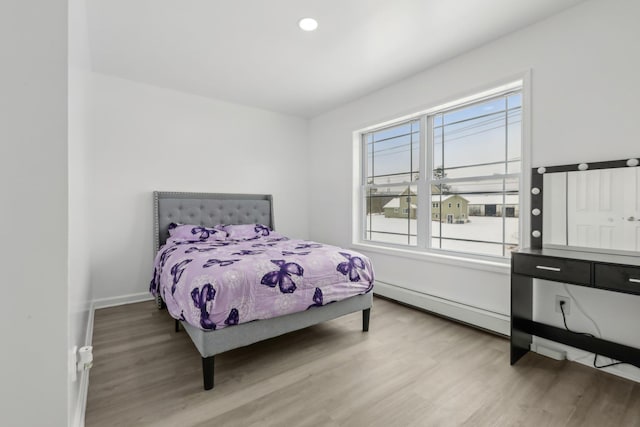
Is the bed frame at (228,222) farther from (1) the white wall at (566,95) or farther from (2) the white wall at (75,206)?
(1) the white wall at (566,95)

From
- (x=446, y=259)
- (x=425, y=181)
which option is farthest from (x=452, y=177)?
(x=446, y=259)

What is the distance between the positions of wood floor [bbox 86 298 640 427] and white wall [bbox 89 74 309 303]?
1012 mm

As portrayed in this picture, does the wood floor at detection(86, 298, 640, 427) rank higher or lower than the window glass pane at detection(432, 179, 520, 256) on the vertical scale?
lower

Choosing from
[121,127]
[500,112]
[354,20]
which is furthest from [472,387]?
[121,127]

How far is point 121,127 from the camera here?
131 inches

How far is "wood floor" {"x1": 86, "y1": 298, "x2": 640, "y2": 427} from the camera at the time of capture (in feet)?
5.14

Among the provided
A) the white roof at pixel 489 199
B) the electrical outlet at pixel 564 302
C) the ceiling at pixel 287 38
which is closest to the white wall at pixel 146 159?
the ceiling at pixel 287 38

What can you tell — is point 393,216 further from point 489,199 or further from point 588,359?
point 588,359

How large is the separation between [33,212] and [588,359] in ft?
10.5

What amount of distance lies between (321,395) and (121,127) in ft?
11.2

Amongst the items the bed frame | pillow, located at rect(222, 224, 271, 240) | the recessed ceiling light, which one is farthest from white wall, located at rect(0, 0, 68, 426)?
pillow, located at rect(222, 224, 271, 240)

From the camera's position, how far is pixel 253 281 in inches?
76.4

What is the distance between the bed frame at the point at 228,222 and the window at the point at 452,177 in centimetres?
122

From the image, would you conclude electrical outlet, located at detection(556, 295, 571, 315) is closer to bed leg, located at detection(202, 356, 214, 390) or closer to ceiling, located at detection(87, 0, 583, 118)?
ceiling, located at detection(87, 0, 583, 118)
